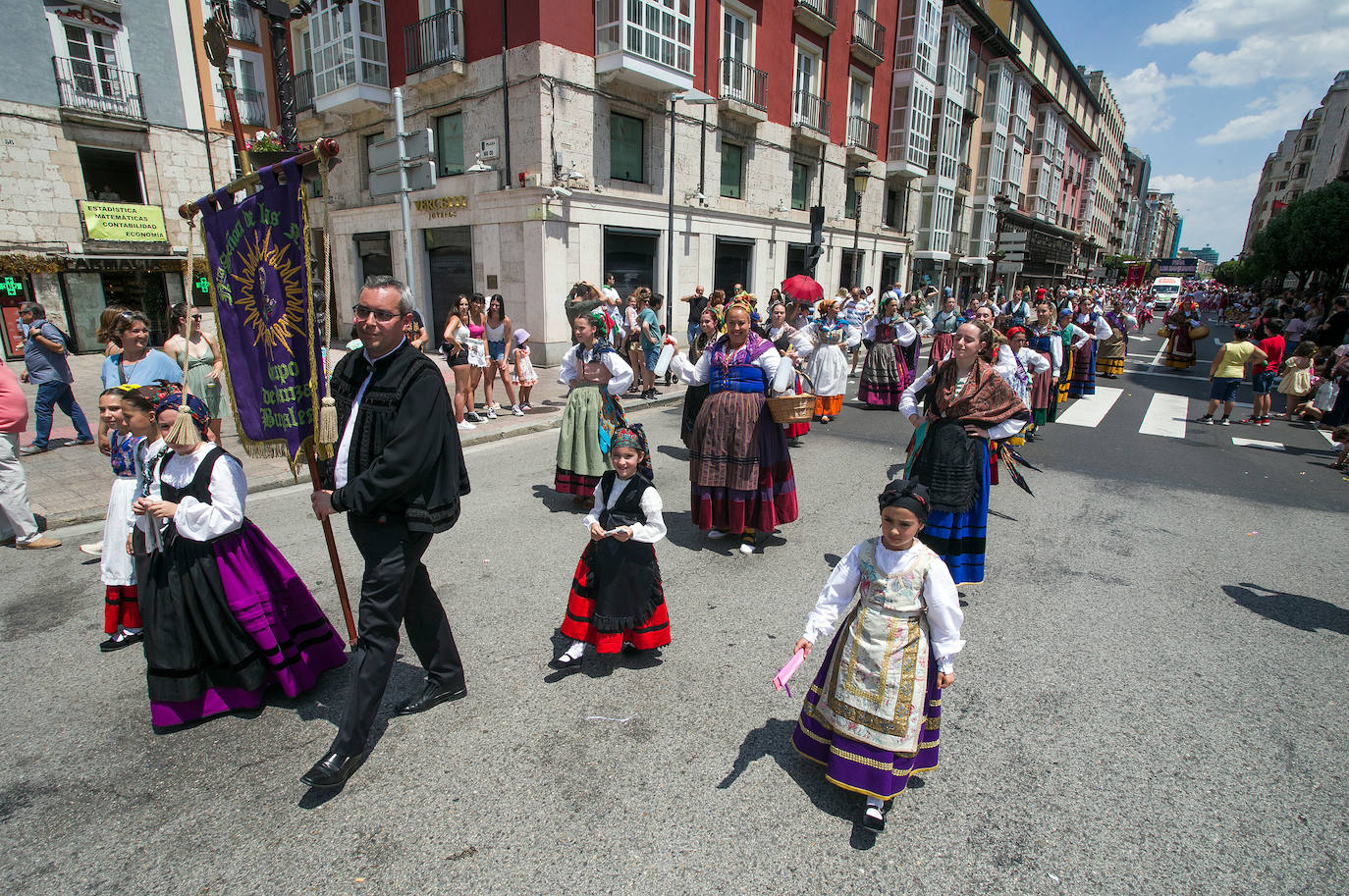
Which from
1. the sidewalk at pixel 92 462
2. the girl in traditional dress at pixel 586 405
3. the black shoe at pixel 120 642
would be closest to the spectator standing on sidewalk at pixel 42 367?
the sidewalk at pixel 92 462

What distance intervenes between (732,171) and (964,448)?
17.6 meters

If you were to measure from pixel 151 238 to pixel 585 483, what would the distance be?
61.8 feet

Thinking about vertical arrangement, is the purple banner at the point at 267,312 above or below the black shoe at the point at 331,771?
above

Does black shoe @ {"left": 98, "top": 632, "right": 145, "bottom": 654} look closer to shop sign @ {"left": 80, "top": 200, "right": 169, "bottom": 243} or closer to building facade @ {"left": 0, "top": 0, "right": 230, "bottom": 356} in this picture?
building facade @ {"left": 0, "top": 0, "right": 230, "bottom": 356}

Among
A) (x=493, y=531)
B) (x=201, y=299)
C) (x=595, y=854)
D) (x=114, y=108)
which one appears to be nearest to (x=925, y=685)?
(x=595, y=854)

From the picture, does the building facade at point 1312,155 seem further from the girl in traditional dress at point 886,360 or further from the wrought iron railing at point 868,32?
the girl in traditional dress at point 886,360

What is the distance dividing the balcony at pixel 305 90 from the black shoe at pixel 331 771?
22242 millimetres

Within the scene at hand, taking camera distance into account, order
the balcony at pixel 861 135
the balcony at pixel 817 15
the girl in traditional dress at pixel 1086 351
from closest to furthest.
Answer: the girl in traditional dress at pixel 1086 351, the balcony at pixel 817 15, the balcony at pixel 861 135

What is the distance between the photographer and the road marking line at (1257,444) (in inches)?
367

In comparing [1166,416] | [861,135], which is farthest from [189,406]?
[861,135]

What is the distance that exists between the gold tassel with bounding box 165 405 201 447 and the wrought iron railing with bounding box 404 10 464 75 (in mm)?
15199

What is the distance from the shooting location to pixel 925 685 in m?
2.70

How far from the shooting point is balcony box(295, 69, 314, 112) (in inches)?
759

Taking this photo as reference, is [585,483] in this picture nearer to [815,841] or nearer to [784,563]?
[784,563]
